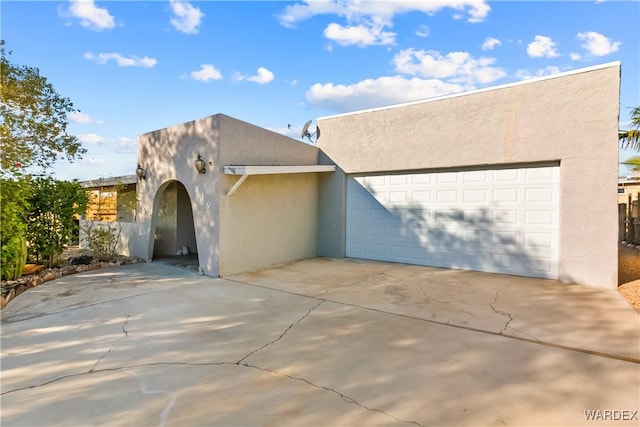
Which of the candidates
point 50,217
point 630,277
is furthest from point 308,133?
point 630,277

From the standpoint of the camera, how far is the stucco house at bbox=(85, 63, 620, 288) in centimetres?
667

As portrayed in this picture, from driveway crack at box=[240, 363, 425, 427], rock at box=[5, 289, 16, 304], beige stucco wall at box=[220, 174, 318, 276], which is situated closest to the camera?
driveway crack at box=[240, 363, 425, 427]

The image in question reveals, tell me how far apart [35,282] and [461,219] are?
978cm

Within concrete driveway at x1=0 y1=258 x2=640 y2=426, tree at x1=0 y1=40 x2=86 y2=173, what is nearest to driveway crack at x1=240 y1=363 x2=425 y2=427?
concrete driveway at x1=0 y1=258 x2=640 y2=426

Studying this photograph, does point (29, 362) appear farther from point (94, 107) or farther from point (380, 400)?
point (94, 107)

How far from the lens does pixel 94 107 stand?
37.5 feet

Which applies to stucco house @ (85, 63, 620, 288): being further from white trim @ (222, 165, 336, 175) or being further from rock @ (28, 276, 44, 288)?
rock @ (28, 276, 44, 288)

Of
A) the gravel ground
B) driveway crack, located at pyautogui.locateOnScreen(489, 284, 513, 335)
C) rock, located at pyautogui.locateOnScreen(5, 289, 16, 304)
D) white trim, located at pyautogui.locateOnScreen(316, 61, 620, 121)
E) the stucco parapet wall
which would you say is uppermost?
white trim, located at pyautogui.locateOnScreen(316, 61, 620, 121)

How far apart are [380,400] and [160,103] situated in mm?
10609

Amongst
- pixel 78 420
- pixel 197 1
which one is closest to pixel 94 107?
pixel 197 1

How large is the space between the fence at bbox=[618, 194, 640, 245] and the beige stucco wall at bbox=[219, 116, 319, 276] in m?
10.5

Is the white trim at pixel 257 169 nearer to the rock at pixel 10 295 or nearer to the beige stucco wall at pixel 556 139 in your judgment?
the beige stucco wall at pixel 556 139

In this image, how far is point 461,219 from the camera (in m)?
8.23

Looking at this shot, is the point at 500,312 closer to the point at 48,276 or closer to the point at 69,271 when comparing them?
the point at 48,276
